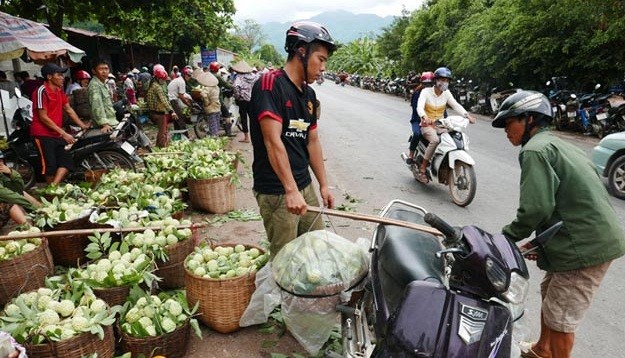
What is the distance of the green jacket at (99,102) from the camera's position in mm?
6336

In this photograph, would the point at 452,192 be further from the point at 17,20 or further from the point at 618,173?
the point at 17,20

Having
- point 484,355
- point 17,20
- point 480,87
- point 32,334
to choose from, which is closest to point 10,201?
point 32,334

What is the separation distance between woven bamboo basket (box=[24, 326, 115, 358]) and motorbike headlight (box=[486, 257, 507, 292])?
221cm

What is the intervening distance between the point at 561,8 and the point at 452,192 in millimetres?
8809

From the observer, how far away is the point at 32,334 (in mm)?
2418

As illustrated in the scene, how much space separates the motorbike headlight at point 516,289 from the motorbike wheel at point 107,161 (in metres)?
6.02

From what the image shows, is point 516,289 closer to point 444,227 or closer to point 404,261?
point 444,227

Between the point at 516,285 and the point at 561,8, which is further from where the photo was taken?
the point at 561,8

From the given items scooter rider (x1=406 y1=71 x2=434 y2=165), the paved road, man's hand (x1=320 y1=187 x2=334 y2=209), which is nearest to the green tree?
the paved road

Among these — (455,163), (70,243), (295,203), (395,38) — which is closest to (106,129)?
(70,243)

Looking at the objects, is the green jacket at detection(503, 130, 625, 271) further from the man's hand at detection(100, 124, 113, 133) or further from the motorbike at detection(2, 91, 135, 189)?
the man's hand at detection(100, 124, 113, 133)

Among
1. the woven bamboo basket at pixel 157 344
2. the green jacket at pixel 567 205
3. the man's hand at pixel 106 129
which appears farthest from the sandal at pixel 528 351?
the man's hand at pixel 106 129

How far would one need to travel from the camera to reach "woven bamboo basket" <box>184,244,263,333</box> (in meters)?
2.92

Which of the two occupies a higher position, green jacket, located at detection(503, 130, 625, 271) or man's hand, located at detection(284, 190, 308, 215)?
green jacket, located at detection(503, 130, 625, 271)
